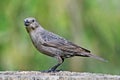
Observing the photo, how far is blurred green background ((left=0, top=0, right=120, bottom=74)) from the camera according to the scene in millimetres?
7379

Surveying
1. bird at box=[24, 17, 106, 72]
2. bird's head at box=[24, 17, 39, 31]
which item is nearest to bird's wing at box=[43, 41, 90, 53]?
bird at box=[24, 17, 106, 72]

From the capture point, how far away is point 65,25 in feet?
24.4

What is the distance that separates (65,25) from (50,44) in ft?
9.98

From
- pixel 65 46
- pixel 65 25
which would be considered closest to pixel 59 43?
pixel 65 46

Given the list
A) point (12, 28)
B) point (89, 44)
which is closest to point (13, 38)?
point (12, 28)

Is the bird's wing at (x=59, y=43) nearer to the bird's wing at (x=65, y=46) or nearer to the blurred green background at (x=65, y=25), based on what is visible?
the bird's wing at (x=65, y=46)

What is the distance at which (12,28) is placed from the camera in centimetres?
754

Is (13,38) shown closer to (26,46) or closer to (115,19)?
(26,46)

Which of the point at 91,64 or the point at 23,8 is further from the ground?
the point at 23,8

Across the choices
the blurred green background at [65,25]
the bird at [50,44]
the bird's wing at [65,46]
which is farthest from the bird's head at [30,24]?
the blurred green background at [65,25]

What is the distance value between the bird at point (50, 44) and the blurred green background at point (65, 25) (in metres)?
2.86

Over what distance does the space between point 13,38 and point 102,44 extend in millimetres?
989

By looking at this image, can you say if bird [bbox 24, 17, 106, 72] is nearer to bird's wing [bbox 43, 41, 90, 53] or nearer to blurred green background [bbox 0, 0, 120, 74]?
bird's wing [bbox 43, 41, 90, 53]

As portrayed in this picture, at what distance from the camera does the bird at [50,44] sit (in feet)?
14.3
